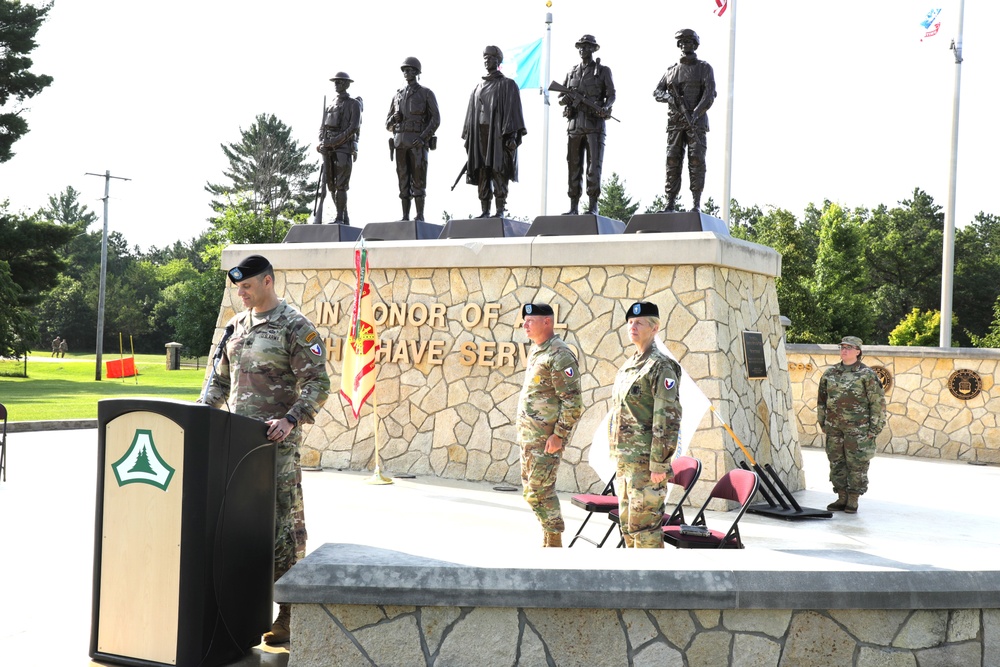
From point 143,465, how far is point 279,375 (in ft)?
2.93

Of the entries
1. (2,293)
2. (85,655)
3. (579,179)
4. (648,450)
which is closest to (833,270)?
(579,179)

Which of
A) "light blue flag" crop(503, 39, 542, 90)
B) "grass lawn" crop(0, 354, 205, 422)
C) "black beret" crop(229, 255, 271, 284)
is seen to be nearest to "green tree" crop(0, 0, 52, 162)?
"grass lawn" crop(0, 354, 205, 422)

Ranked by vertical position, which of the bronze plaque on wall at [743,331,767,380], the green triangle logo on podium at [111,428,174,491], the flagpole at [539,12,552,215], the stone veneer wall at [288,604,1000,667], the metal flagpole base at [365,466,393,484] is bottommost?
the metal flagpole base at [365,466,393,484]

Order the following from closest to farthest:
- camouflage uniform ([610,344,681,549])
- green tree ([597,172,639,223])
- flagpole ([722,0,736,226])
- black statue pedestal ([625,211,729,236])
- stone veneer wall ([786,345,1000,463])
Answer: camouflage uniform ([610,344,681,549])
black statue pedestal ([625,211,729,236])
stone veneer wall ([786,345,1000,463])
flagpole ([722,0,736,226])
green tree ([597,172,639,223])

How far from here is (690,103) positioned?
9648 mm

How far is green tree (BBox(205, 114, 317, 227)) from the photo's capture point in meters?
60.4

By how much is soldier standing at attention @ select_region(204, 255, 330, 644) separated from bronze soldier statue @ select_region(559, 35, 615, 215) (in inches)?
247

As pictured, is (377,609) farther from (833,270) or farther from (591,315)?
(833,270)

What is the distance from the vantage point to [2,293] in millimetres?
30078

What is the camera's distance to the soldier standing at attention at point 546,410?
5.89 metres

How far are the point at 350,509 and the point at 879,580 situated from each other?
5.35 m

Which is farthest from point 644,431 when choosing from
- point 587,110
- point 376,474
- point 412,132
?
point 412,132

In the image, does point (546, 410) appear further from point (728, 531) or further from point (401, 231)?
point (401, 231)

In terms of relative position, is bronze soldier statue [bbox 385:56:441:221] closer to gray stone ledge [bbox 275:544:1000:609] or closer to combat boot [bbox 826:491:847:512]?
combat boot [bbox 826:491:847:512]
